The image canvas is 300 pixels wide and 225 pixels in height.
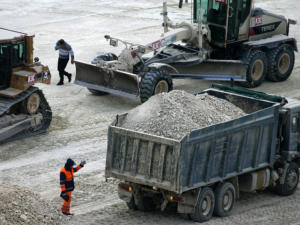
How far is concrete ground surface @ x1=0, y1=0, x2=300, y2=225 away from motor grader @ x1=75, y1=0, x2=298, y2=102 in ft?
2.07

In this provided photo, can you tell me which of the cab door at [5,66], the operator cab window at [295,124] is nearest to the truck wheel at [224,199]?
the operator cab window at [295,124]

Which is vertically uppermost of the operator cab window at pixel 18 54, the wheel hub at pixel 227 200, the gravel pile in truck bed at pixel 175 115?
the operator cab window at pixel 18 54

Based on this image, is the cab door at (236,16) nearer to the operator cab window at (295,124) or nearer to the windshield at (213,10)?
the windshield at (213,10)

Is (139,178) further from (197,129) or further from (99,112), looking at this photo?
(99,112)

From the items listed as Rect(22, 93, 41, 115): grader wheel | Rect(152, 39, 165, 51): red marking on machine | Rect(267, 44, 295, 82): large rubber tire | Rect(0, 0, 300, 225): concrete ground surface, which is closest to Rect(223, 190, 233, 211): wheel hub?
Rect(0, 0, 300, 225): concrete ground surface

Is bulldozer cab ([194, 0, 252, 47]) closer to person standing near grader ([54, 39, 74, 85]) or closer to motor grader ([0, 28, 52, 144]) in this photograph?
person standing near grader ([54, 39, 74, 85])

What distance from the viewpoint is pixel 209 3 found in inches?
741

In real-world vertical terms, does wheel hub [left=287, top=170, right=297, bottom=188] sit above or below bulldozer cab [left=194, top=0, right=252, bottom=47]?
below

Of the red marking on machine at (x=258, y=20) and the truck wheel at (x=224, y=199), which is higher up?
the red marking on machine at (x=258, y=20)

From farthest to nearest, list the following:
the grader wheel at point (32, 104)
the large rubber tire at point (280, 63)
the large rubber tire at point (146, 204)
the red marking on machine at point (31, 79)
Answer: the large rubber tire at point (280, 63) < the grader wheel at point (32, 104) < the red marking on machine at point (31, 79) < the large rubber tire at point (146, 204)

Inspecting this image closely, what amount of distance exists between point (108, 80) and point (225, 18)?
3.86m

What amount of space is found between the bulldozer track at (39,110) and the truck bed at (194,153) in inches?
169

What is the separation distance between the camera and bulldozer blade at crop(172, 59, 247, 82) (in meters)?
18.8

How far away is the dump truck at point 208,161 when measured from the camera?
10375mm
